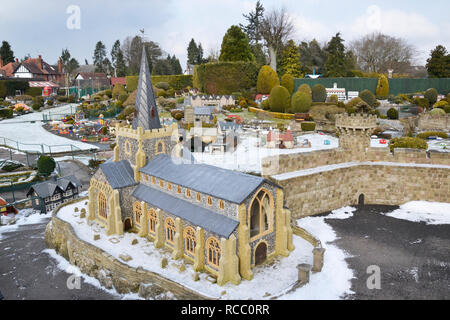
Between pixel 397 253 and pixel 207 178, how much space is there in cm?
1134

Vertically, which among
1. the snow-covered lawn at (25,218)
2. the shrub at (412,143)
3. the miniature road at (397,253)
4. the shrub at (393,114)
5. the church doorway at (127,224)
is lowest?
the snow-covered lawn at (25,218)

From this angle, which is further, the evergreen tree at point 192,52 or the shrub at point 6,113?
the evergreen tree at point 192,52

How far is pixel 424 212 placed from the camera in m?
A: 24.7

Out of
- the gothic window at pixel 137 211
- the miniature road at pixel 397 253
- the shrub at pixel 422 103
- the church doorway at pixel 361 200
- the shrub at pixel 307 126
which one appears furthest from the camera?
the shrub at pixel 422 103

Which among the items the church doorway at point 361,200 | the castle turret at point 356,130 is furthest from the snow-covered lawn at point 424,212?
the castle turret at point 356,130

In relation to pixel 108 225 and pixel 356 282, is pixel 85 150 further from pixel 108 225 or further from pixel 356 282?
pixel 356 282

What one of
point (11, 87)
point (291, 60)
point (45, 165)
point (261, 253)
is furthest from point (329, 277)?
point (11, 87)

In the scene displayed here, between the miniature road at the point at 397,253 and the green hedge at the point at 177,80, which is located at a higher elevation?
the green hedge at the point at 177,80

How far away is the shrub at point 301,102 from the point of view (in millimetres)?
46938

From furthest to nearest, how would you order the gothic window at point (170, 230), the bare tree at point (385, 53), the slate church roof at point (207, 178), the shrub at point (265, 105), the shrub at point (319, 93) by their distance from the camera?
the bare tree at point (385, 53) → the shrub at point (319, 93) → the shrub at point (265, 105) → the gothic window at point (170, 230) → the slate church roof at point (207, 178)

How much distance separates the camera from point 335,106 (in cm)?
4734

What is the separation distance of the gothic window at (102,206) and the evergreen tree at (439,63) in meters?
56.2

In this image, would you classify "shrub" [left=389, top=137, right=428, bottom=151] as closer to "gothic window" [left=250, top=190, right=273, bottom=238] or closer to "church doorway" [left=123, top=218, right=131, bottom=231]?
"gothic window" [left=250, top=190, right=273, bottom=238]

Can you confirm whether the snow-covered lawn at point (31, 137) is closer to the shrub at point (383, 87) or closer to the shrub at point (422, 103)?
the shrub at point (383, 87)
